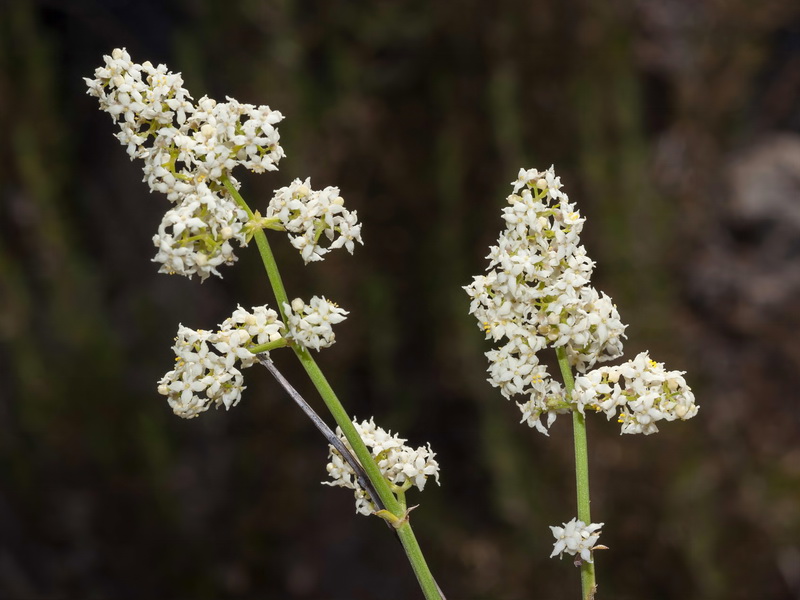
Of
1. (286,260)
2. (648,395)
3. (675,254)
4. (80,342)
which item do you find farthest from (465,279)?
(648,395)

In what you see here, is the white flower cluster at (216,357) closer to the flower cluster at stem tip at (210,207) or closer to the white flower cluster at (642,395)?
the flower cluster at stem tip at (210,207)

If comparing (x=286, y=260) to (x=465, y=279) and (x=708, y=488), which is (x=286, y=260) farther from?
(x=708, y=488)

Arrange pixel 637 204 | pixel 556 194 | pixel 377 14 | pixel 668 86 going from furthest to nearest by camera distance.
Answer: pixel 668 86 < pixel 637 204 < pixel 377 14 < pixel 556 194

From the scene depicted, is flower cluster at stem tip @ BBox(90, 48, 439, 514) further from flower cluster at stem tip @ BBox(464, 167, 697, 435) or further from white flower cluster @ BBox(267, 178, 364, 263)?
flower cluster at stem tip @ BBox(464, 167, 697, 435)

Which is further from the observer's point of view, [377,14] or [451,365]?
[451,365]

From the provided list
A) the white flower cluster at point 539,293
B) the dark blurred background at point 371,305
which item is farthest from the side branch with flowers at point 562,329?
the dark blurred background at point 371,305

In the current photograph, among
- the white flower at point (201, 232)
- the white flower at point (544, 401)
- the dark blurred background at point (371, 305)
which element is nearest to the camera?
the white flower at point (201, 232)

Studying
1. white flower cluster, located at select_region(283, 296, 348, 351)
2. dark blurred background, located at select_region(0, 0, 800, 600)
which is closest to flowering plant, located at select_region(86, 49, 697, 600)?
white flower cluster, located at select_region(283, 296, 348, 351)
